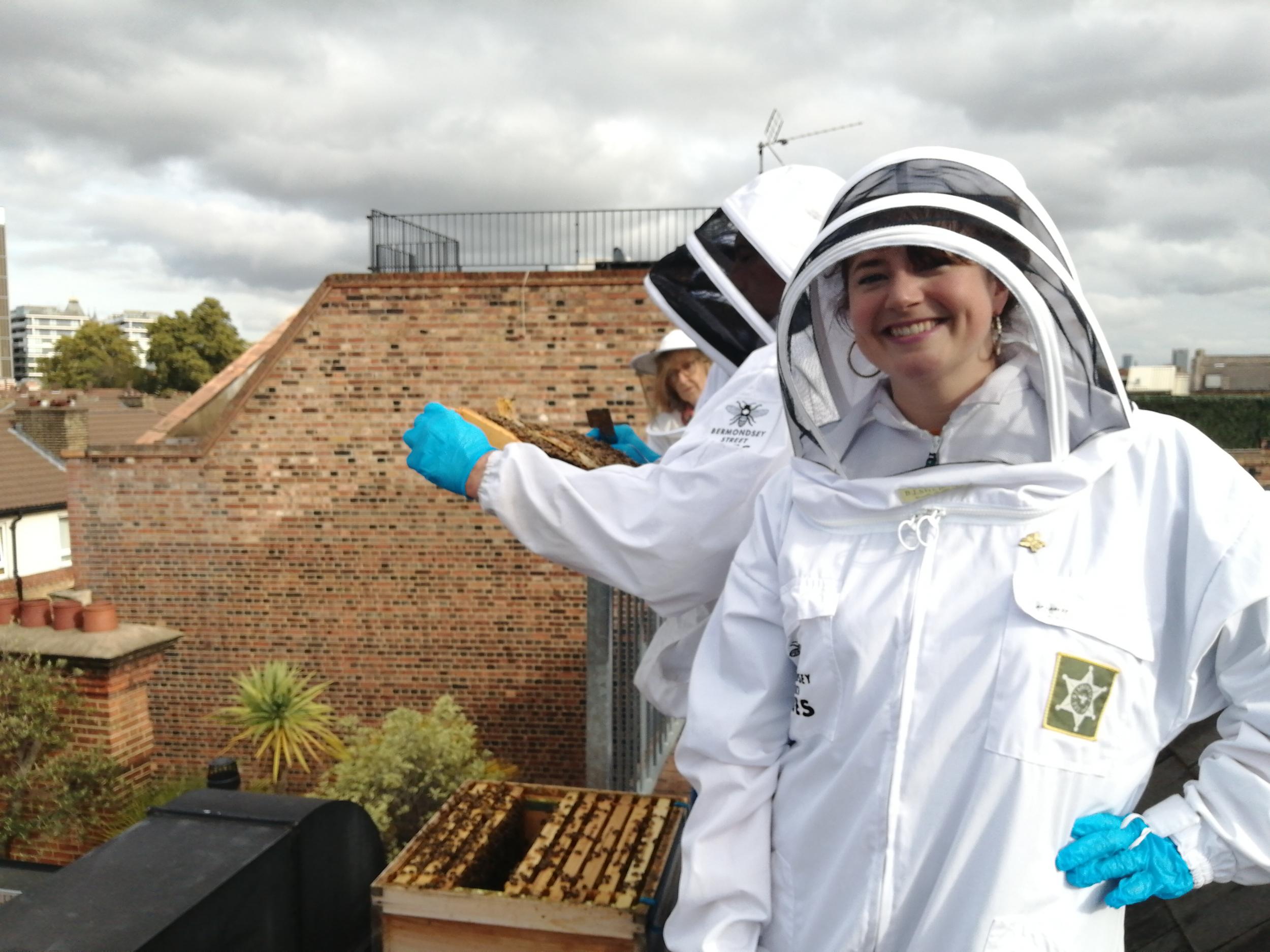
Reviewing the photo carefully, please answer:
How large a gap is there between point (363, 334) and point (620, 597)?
20.1 feet

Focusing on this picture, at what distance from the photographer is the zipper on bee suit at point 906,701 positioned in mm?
1345

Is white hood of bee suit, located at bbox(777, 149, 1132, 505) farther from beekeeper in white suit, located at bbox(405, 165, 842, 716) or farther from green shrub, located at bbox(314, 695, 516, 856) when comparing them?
green shrub, located at bbox(314, 695, 516, 856)

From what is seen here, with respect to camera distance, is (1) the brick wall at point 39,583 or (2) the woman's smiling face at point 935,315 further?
(1) the brick wall at point 39,583

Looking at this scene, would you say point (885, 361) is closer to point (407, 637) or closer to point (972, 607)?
Result: point (972, 607)

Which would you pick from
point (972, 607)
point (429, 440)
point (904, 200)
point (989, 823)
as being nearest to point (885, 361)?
point (904, 200)

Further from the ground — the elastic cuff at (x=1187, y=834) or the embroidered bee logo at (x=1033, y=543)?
the embroidered bee logo at (x=1033, y=543)

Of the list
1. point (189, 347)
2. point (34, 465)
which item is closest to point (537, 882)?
point (34, 465)

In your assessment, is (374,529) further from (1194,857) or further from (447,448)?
(1194,857)

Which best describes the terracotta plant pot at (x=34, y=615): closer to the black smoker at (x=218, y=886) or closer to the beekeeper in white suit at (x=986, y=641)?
the black smoker at (x=218, y=886)

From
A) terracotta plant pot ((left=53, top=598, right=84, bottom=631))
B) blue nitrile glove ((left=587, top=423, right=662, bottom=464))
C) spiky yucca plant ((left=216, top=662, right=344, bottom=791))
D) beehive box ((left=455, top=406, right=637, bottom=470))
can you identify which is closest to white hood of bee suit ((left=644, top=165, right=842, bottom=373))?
beehive box ((left=455, top=406, right=637, bottom=470))

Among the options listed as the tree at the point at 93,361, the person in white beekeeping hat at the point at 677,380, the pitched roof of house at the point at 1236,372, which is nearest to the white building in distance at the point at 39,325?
the tree at the point at 93,361

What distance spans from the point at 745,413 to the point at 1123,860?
1.19m

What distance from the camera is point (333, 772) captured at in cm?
866

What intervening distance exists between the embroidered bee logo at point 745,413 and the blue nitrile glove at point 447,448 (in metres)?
0.70
